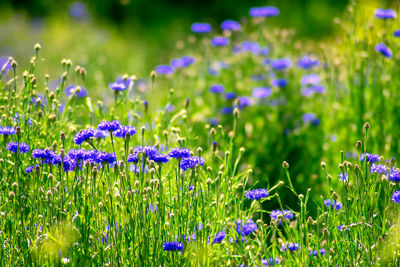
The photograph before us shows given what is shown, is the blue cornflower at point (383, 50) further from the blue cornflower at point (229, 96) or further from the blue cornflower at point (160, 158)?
the blue cornflower at point (160, 158)

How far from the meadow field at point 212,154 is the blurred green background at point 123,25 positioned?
0.11m

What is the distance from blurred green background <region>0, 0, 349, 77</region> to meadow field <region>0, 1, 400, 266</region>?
0.11 meters

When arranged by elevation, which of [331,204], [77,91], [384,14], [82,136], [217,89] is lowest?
[331,204]

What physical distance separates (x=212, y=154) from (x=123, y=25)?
8.44 m

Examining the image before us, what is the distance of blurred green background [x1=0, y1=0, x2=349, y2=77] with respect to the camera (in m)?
7.57

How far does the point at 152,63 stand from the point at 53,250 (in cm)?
601

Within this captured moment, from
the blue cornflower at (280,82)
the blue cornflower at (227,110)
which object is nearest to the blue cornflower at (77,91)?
the blue cornflower at (227,110)

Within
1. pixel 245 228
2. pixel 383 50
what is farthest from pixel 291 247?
pixel 383 50

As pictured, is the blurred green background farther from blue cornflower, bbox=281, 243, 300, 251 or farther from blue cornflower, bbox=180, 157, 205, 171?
blue cornflower, bbox=281, 243, 300, 251

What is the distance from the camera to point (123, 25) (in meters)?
10.6

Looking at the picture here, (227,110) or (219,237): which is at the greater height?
(227,110)

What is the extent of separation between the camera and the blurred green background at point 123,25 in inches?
298

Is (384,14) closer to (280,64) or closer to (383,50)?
(383,50)

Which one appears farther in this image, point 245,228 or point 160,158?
point 245,228
